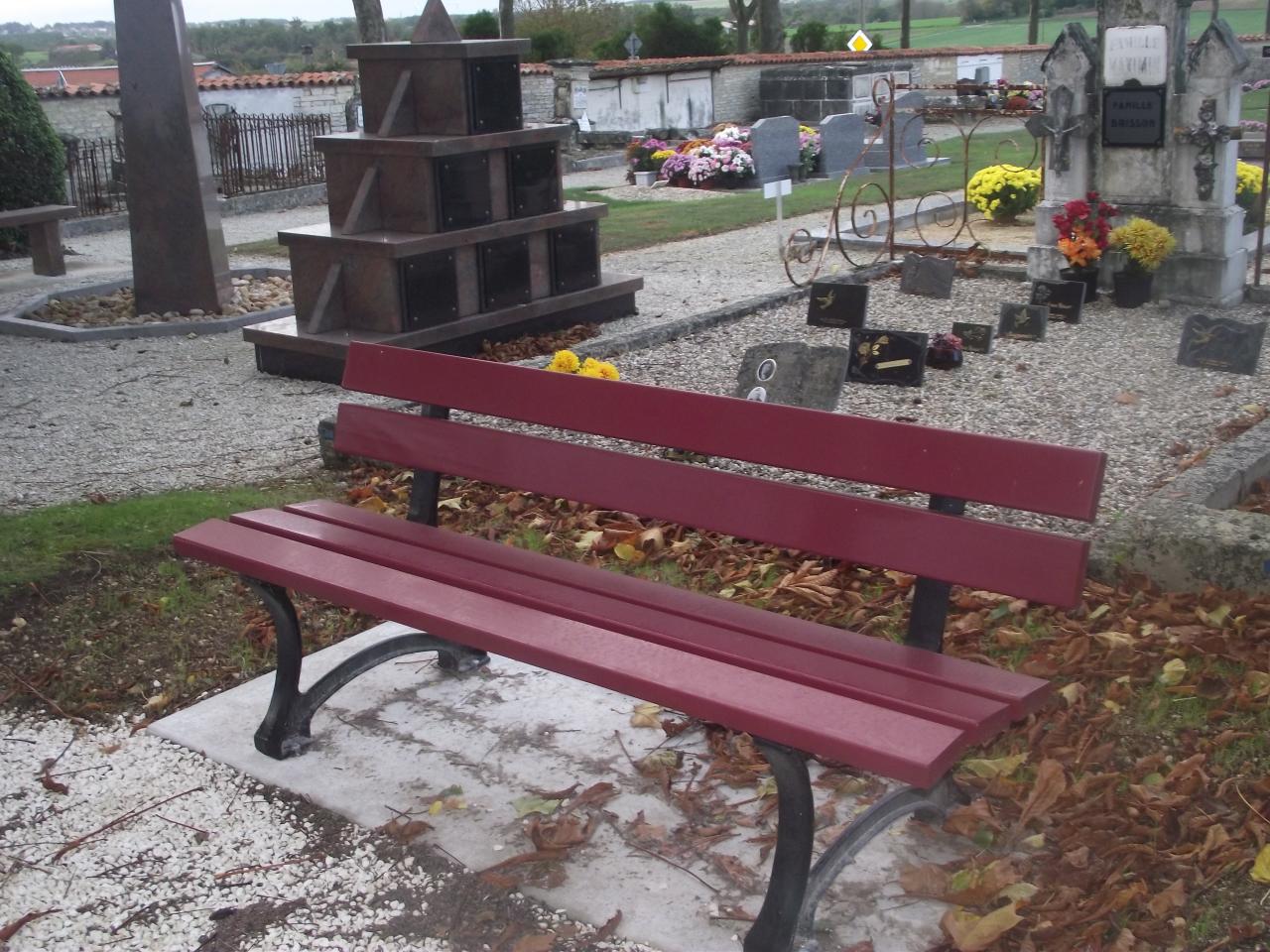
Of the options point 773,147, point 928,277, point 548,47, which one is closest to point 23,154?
point 773,147

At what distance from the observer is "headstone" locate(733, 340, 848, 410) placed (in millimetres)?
5672

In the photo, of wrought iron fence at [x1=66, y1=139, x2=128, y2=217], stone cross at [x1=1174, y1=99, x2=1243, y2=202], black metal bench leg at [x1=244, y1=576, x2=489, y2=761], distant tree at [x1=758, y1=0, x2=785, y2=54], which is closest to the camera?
black metal bench leg at [x1=244, y1=576, x2=489, y2=761]

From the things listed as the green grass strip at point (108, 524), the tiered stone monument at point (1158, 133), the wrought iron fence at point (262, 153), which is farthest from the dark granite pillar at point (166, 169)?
the wrought iron fence at point (262, 153)

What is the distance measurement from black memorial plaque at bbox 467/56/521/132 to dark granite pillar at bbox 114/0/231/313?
2.33 meters

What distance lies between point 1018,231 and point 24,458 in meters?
8.65

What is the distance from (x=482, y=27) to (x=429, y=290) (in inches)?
1192

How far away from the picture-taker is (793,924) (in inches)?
101

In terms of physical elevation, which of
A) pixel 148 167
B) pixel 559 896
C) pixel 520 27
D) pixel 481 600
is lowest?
pixel 559 896

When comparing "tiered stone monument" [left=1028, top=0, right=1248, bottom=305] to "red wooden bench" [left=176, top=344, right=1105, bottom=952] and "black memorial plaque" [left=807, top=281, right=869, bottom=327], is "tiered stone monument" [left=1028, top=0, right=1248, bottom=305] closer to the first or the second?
"black memorial plaque" [left=807, top=281, right=869, bottom=327]

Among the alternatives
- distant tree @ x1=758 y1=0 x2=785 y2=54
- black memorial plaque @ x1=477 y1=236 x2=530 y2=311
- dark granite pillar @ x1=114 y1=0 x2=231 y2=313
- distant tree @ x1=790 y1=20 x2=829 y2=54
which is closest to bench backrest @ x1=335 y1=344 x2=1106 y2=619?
black memorial plaque @ x1=477 y1=236 x2=530 y2=311

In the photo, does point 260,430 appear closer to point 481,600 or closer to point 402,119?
point 402,119

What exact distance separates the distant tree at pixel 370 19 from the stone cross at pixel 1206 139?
636 inches

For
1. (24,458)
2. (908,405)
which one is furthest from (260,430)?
(908,405)

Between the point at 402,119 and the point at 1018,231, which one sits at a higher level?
the point at 402,119
